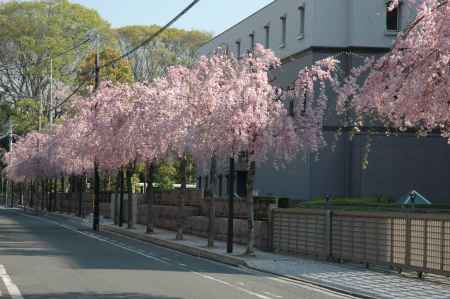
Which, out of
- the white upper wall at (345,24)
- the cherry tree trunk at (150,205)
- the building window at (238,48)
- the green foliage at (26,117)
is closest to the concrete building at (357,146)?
the white upper wall at (345,24)

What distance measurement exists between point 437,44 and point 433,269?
25.8ft

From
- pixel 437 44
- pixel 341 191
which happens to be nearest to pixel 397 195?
pixel 341 191

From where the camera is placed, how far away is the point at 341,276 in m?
20.6

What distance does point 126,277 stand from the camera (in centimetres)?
1905

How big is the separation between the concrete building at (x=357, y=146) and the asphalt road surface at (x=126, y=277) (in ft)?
68.8

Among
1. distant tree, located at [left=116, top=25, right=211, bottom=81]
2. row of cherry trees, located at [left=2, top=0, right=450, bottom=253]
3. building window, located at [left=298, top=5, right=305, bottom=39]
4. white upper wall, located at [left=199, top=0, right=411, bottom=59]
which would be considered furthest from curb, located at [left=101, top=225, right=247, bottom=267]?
distant tree, located at [left=116, top=25, right=211, bottom=81]

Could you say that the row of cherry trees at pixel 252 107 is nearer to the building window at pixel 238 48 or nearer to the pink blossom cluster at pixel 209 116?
the pink blossom cluster at pixel 209 116

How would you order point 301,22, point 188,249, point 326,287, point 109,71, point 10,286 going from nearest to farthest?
1. point 10,286
2. point 326,287
3. point 188,249
4. point 301,22
5. point 109,71

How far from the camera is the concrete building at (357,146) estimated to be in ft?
157

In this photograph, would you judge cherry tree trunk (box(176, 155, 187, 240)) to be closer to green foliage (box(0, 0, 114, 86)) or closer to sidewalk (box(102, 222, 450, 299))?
sidewalk (box(102, 222, 450, 299))

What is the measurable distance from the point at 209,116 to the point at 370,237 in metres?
7.88

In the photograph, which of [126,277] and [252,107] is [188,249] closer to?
[252,107]

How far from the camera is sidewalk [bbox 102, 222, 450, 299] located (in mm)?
17438

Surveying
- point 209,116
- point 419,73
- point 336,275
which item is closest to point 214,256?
point 209,116
